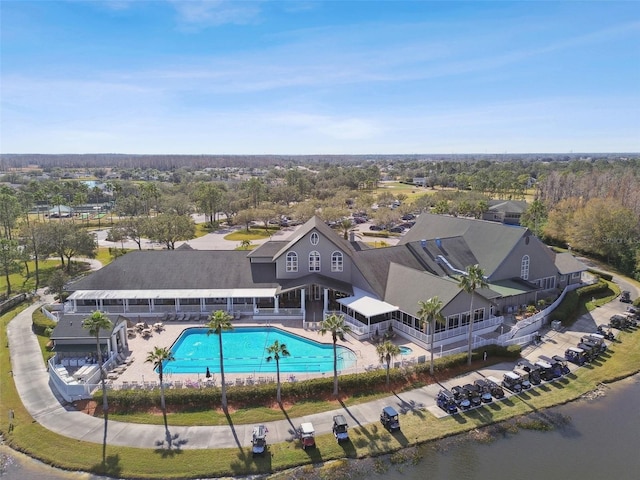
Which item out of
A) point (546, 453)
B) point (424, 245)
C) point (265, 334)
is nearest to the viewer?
point (546, 453)

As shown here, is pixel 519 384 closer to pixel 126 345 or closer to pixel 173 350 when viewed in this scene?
pixel 173 350

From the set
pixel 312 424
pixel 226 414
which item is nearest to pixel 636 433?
pixel 312 424

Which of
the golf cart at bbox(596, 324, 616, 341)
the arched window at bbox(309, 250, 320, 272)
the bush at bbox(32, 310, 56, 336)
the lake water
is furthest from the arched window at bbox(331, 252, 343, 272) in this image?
the bush at bbox(32, 310, 56, 336)

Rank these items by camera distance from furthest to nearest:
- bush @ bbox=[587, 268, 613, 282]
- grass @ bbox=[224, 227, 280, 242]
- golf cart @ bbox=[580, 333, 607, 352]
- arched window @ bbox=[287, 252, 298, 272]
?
grass @ bbox=[224, 227, 280, 242]
bush @ bbox=[587, 268, 613, 282]
arched window @ bbox=[287, 252, 298, 272]
golf cart @ bbox=[580, 333, 607, 352]

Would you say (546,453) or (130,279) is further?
(130,279)

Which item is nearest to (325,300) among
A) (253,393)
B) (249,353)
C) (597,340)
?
(249,353)

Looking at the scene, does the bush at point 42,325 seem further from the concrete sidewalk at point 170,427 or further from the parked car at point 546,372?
the parked car at point 546,372

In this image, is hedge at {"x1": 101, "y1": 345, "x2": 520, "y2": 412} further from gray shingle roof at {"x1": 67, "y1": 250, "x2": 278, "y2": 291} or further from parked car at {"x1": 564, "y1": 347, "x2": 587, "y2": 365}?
gray shingle roof at {"x1": 67, "y1": 250, "x2": 278, "y2": 291}
